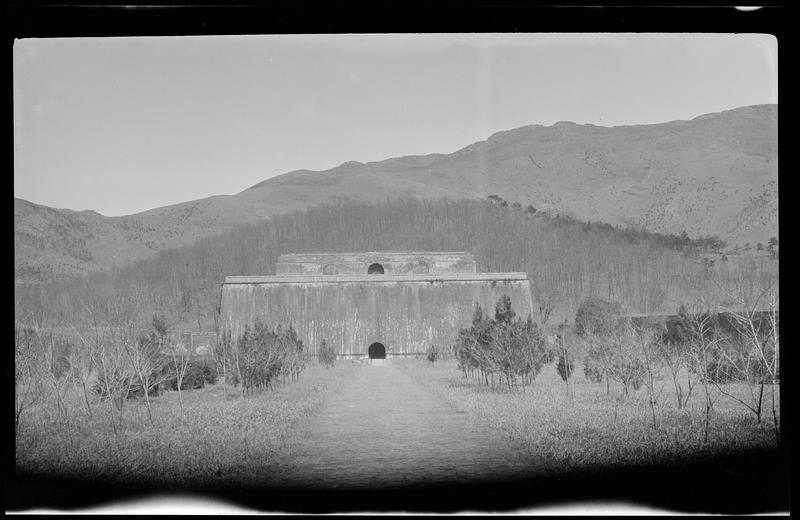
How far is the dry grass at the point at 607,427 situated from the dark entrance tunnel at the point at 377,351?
2254cm

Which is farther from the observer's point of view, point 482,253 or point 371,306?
point 482,253

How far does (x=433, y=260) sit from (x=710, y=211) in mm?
28501

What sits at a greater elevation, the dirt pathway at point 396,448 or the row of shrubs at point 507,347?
the row of shrubs at point 507,347

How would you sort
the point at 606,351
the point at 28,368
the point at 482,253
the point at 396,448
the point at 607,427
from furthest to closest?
the point at 482,253 < the point at 606,351 < the point at 28,368 < the point at 607,427 < the point at 396,448

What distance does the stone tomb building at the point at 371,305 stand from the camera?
40.2m

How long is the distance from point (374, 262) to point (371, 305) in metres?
6.10

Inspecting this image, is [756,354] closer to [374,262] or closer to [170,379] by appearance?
[170,379]

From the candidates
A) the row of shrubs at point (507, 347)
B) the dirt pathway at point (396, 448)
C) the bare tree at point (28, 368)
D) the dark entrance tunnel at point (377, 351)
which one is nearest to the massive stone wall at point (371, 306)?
the dark entrance tunnel at point (377, 351)

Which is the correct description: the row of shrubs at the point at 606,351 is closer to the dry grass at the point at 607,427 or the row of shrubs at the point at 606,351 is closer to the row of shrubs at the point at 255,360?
the dry grass at the point at 607,427

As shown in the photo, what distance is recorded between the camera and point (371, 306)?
1617 inches

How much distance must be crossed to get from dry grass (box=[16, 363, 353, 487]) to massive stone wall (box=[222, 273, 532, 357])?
23.7 meters

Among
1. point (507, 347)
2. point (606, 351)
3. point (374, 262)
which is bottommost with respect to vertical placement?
point (606, 351)

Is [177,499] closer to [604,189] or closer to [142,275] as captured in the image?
[142,275]

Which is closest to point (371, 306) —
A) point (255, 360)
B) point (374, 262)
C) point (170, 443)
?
point (374, 262)
